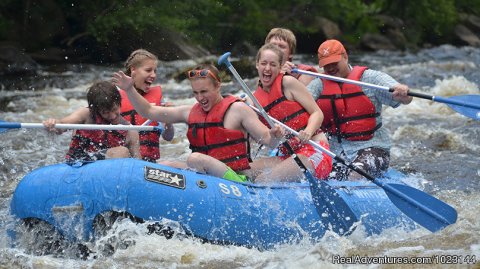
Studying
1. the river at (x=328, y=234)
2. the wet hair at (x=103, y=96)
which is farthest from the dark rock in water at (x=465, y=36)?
the wet hair at (x=103, y=96)

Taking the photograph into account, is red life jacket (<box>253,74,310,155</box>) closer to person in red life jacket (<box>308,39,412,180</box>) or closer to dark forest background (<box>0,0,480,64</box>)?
person in red life jacket (<box>308,39,412,180</box>)

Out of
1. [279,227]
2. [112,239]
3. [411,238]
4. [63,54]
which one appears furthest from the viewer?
[63,54]

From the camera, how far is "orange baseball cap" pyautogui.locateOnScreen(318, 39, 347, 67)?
5.55m

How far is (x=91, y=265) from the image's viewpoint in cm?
433

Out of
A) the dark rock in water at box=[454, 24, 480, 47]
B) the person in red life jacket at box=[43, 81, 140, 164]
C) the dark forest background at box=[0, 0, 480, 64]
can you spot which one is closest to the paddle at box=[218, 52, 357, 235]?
the person in red life jacket at box=[43, 81, 140, 164]

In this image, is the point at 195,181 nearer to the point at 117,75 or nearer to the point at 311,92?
the point at 117,75

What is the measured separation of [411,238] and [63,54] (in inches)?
537

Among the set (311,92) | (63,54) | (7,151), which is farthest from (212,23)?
(311,92)

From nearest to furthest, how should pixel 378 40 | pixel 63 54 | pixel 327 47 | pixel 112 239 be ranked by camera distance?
pixel 112 239
pixel 327 47
pixel 63 54
pixel 378 40

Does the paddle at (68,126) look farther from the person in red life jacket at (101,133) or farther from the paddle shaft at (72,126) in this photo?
the person in red life jacket at (101,133)

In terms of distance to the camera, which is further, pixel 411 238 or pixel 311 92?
pixel 311 92

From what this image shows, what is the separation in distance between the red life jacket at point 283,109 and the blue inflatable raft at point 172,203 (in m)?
0.62

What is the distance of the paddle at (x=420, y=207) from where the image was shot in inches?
195

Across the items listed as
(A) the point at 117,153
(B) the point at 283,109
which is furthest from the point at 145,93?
(B) the point at 283,109
